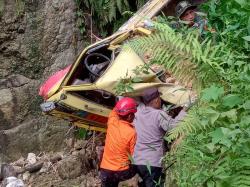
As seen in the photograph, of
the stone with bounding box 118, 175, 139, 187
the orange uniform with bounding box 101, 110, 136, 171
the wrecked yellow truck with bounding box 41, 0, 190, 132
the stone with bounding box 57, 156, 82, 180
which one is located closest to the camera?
the orange uniform with bounding box 101, 110, 136, 171

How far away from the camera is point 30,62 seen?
980 centimetres

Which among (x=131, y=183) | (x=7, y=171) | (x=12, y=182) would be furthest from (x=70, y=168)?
(x=131, y=183)

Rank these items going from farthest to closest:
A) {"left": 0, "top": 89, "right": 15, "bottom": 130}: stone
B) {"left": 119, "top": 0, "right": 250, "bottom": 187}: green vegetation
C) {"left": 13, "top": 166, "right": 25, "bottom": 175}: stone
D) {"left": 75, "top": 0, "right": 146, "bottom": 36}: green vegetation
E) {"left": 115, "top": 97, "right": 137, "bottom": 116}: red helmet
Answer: {"left": 0, "top": 89, "right": 15, "bottom": 130}: stone
{"left": 75, "top": 0, "right": 146, "bottom": 36}: green vegetation
{"left": 13, "top": 166, "right": 25, "bottom": 175}: stone
{"left": 115, "top": 97, "right": 137, "bottom": 116}: red helmet
{"left": 119, "top": 0, "right": 250, "bottom": 187}: green vegetation

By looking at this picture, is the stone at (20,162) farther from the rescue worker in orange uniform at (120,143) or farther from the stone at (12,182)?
the rescue worker in orange uniform at (120,143)

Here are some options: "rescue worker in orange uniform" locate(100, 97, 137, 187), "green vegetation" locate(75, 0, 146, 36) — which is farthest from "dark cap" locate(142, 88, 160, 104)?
"green vegetation" locate(75, 0, 146, 36)

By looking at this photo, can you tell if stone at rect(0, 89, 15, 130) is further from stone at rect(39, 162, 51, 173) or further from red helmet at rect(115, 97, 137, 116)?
red helmet at rect(115, 97, 137, 116)

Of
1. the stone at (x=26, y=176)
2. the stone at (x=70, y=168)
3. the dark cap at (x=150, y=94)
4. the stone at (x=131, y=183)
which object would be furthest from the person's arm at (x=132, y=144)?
the stone at (x=26, y=176)

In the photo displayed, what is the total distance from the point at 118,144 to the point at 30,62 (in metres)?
4.19

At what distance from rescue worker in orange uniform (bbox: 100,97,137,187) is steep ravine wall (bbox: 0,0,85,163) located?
359 cm

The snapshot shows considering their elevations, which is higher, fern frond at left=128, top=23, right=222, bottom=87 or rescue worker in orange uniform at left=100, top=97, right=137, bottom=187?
fern frond at left=128, top=23, right=222, bottom=87

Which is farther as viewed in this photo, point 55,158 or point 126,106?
point 55,158

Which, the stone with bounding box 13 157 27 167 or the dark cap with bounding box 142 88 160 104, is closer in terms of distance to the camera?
the dark cap with bounding box 142 88 160 104

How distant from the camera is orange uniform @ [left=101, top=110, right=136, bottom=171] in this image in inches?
240

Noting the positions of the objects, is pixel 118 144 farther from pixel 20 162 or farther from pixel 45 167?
pixel 20 162
